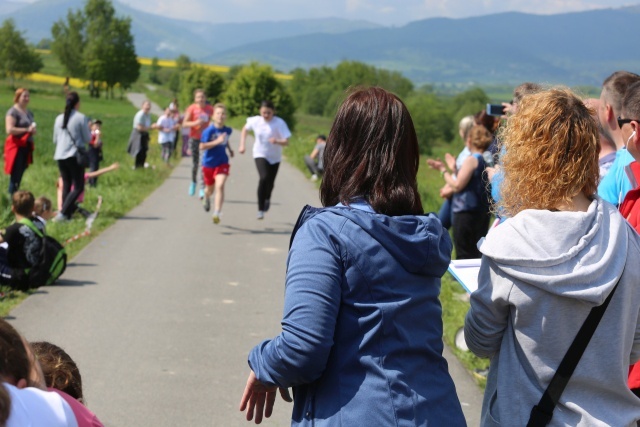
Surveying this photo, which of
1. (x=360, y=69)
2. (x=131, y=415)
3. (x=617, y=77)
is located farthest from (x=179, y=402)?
(x=360, y=69)

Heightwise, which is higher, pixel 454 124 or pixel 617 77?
pixel 617 77

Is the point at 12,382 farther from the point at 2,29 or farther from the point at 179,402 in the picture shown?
the point at 2,29

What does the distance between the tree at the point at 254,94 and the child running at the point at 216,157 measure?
146ft

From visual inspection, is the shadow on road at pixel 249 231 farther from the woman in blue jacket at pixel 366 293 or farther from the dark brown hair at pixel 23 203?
the woman in blue jacket at pixel 366 293

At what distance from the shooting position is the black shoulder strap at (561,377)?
2.73 meters

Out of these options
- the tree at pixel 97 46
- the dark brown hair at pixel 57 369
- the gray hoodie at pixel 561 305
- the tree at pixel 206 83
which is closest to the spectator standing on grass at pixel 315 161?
the dark brown hair at pixel 57 369

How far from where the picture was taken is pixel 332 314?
2.58 meters

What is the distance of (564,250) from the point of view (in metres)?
2.74

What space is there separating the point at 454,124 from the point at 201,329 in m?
102

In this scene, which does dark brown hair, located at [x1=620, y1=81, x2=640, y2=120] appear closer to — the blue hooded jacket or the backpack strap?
the blue hooded jacket

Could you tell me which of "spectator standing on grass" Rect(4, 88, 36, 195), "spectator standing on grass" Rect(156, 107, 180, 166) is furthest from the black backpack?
"spectator standing on grass" Rect(156, 107, 180, 166)

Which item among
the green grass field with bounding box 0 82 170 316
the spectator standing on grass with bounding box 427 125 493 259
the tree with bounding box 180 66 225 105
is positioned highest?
the spectator standing on grass with bounding box 427 125 493 259

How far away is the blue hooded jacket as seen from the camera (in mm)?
2588

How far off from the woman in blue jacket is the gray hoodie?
0.59 feet
